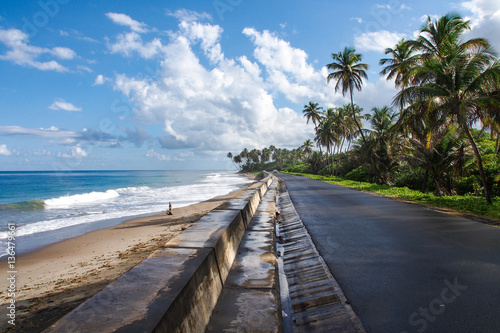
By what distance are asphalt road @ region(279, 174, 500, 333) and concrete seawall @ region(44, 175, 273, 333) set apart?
1.73 meters

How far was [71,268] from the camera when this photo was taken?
24.3 ft

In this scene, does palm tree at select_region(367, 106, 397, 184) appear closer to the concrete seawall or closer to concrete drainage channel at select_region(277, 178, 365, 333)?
concrete drainage channel at select_region(277, 178, 365, 333)

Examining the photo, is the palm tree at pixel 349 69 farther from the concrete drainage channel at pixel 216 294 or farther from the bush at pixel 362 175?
the concrete drainage channel at pixel 216 294

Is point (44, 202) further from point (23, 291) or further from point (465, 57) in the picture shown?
point (465, 57)

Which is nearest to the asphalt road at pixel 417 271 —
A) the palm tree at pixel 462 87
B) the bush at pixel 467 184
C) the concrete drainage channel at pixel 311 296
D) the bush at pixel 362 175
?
the concrete drainage channel at pixel 311 296

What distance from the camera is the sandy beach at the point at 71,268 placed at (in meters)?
4.64

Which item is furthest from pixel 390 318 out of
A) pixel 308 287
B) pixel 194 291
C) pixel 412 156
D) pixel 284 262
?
pixel 412 156

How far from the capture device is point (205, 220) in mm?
6199

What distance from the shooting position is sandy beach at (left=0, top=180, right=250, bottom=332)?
464 cm

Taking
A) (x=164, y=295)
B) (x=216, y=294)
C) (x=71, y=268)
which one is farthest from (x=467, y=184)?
(x=164, y=295)

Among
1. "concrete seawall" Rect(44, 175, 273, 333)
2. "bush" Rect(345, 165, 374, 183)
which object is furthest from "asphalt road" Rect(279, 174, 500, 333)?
"bush" Rect(345, 165, 374, 183)

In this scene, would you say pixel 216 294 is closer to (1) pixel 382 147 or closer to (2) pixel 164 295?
(2) pixel 164 295

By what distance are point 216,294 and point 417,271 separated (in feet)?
10.0

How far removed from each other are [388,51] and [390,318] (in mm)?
29248
